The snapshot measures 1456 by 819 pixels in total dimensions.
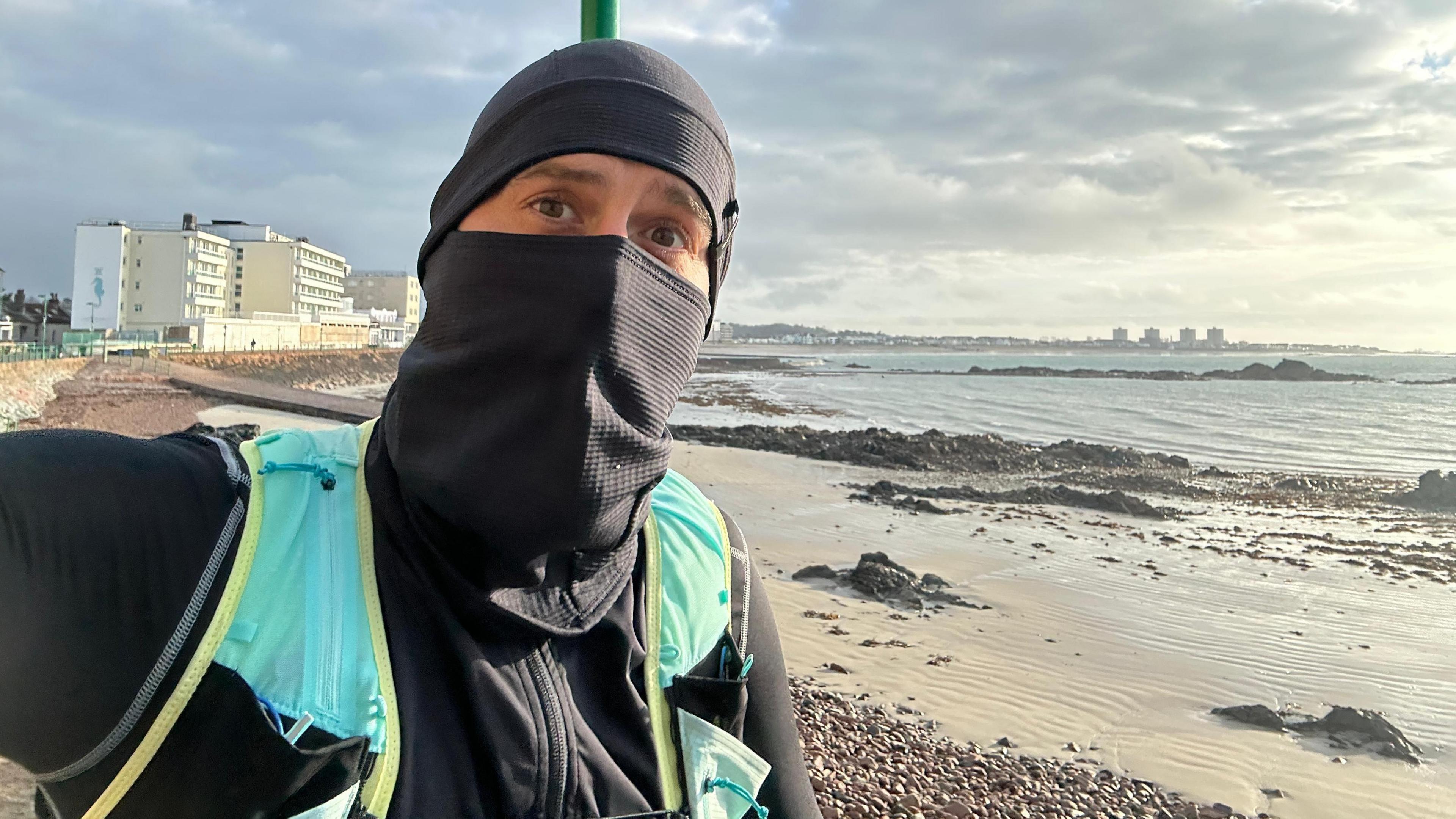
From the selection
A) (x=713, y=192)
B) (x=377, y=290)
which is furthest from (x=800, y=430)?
(x=377, y=290)

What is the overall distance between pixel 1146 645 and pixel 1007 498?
33.0ft

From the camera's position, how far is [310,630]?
45.2 inches

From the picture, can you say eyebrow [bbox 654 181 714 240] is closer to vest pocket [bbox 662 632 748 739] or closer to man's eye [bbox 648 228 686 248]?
man's eye [bbox 648 228 686 248]

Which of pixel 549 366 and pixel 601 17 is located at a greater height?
pixel 601 17

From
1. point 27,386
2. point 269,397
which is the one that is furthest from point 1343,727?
point 27,386

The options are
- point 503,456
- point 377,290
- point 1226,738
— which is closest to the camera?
point 503,456

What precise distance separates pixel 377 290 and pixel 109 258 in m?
53.1

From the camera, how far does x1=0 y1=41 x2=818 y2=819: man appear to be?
1.05 meters

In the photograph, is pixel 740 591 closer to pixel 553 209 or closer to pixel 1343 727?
pixel 553 209

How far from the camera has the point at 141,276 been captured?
2697 inches

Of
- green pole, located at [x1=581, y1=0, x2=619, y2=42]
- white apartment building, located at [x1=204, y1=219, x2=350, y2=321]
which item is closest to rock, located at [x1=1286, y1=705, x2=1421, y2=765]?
green pole, located at [x1=581, y1=0, x2=619, y2=42]

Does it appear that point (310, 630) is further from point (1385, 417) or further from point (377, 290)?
point (377, 290)

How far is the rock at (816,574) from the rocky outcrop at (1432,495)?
1837cm

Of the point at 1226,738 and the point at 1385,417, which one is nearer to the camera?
the point at 1226,738
